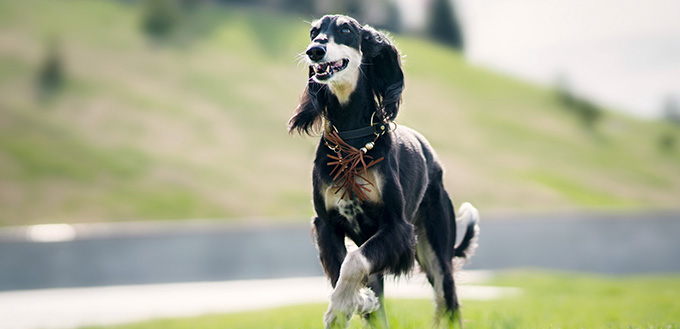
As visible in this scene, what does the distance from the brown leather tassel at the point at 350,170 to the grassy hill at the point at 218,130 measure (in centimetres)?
2405

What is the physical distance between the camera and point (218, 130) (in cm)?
3728

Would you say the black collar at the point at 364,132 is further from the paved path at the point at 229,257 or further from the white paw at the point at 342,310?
the paved path at the point at 229,257

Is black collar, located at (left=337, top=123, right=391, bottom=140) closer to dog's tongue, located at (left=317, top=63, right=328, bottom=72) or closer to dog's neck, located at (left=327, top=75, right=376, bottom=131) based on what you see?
dog's neck, located at (left=327, top=75, right=376, bottom=131)

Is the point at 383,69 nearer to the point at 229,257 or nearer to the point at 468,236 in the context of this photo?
the point at 468,236

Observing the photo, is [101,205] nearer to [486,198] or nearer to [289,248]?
[289,248]

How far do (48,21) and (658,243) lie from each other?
138ft

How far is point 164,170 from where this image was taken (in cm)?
3141

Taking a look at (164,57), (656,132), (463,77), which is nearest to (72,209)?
(164,57)

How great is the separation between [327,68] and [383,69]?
57cm

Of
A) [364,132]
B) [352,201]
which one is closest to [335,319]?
[352,201]

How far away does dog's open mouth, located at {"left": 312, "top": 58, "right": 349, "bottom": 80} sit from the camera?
4008 millimetres

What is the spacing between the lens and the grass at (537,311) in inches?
196

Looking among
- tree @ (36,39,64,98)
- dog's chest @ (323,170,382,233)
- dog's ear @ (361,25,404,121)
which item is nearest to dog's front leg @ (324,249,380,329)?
dog's chest @ (323,170,382,233)

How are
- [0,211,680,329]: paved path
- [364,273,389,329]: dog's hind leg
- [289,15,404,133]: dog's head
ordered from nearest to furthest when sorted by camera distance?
1. [289,15,404,133]: dog's head
2. [364,273,389,329]: dog's hind leg
3. [0,211,680,329]: paved path
